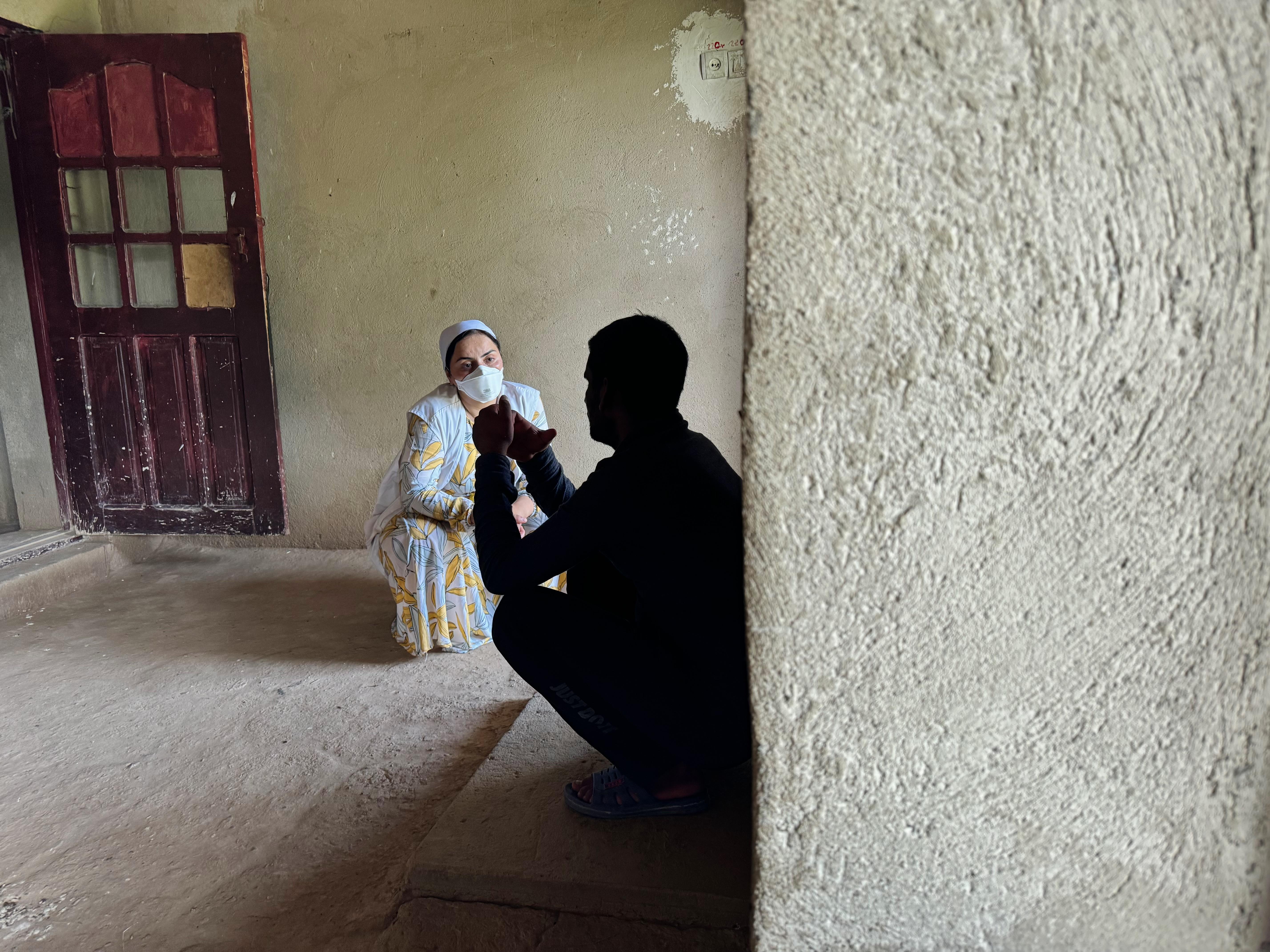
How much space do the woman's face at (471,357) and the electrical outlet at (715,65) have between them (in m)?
1.71

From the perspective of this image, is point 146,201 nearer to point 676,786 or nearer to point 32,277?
point 32,277

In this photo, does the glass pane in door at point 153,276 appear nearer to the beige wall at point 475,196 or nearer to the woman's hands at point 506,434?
the beige wall at point 475,196

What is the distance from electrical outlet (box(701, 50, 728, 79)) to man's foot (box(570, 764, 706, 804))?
316 centimetres

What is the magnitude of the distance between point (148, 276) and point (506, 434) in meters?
3.14

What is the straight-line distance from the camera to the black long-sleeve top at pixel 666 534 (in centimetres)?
139

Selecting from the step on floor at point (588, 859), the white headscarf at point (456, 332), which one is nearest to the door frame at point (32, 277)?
the white headscarf at point (456, 332)

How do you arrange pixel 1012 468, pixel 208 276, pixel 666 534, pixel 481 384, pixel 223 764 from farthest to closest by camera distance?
pixel 208 276 → pixel 481 384 → pixel 223 764 → pixel 666 534 → pixel 1012 468

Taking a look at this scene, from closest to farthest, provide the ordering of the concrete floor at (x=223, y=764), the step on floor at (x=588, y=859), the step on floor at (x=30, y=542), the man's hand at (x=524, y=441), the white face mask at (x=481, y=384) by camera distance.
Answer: the step on floor at (x=588, y=859) → the concrete floor at (x=223, y=764) → the man's hand at (x=524, y=441) → the white face mask at (x=481, y=384) → the step on floor at (x=30, y=542)

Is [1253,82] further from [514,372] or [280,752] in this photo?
[514,372]

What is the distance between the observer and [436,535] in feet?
9.31

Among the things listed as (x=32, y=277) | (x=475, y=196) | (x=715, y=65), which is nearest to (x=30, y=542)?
(x=32, y=277)

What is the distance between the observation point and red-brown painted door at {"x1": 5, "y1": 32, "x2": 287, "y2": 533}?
362cm

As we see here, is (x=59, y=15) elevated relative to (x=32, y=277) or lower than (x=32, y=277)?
elevated

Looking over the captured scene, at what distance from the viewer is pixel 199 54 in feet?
11.8
